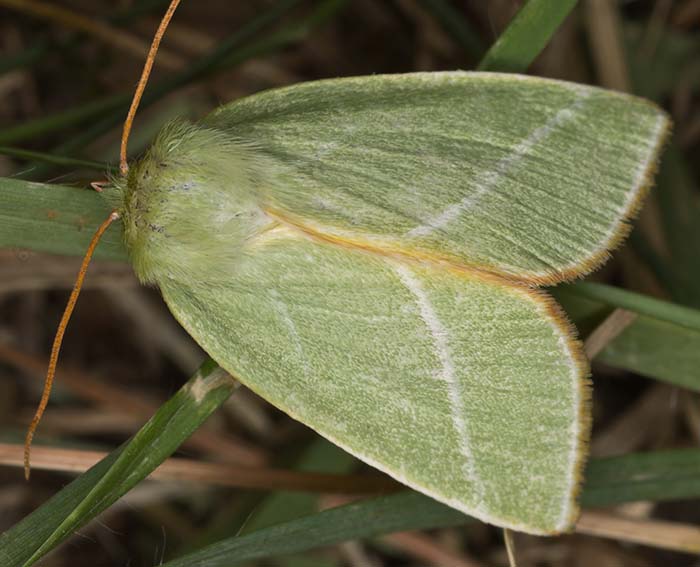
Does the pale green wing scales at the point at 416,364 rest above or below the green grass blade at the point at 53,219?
below

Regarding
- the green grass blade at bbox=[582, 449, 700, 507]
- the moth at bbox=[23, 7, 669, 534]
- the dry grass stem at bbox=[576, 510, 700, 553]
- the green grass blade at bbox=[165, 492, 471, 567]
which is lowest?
the dry grass stem at bbox=[576, 510, 700, 553]

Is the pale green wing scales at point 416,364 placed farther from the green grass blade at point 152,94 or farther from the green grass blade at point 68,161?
the green grass blade at point 152,94

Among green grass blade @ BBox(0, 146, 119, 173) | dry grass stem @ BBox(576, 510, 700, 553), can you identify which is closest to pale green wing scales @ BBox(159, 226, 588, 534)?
green grass blade @ BBox(0, 146, 119, 173)

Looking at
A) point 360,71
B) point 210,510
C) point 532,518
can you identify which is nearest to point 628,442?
point 532,518

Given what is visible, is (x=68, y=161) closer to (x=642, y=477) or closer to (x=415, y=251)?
(x=415, y=251)

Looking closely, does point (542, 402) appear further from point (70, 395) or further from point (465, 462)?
point (70, 395)

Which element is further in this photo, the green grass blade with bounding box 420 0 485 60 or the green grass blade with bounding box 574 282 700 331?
the green grass blade with bounding box 420 0 485 60

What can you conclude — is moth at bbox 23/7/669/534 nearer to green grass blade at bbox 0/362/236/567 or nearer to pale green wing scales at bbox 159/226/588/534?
pale green wing scales at bbox 159/226/588/534

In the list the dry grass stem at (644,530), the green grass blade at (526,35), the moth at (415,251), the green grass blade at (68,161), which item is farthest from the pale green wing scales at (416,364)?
the dry grass stem at (644,530)

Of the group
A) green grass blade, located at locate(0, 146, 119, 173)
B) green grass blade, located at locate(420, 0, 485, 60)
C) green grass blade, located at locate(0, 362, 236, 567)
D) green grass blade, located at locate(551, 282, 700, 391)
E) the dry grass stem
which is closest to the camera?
green grass blade, located at locate(0, 362, 236, 567)
